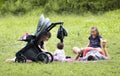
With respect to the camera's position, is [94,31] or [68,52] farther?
[68,52]

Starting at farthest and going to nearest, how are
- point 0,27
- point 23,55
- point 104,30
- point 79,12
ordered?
point 79,12
point 0,27
point 104,30
point 23,55

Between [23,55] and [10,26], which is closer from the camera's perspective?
[23,55]

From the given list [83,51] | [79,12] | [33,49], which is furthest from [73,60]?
[79,12]

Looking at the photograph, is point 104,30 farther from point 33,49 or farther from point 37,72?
point 37,72

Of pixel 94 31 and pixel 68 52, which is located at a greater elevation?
pixel 94 31

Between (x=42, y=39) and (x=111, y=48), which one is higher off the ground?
(x=42, y=39)

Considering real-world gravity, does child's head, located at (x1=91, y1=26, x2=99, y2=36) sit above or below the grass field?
above

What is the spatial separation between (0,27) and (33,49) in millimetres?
9648

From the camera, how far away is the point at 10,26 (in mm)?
18062

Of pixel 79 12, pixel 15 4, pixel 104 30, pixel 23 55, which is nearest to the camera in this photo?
pixel 23 55

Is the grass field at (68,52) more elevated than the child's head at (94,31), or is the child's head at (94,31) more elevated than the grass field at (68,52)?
the child's head at (94,31)

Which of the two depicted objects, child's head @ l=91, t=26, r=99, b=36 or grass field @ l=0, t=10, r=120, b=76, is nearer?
grass field @ l=0, t=10, r=120, b=76

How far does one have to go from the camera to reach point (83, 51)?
898 cm

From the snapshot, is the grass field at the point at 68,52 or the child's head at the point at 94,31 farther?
the child's head at the point at 94,31
